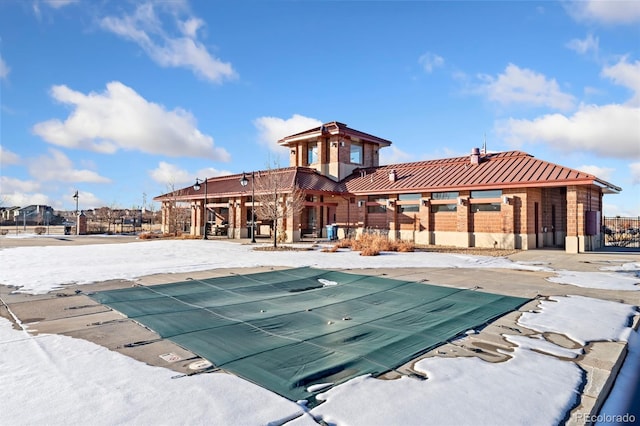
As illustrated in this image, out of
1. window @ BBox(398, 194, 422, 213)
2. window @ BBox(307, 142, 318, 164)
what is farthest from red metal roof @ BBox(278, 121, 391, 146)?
window @ BBox(398, 194, 422, 213)

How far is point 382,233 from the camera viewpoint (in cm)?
2247

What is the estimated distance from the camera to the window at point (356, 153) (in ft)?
90.4

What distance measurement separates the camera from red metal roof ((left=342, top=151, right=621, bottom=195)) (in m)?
16.6

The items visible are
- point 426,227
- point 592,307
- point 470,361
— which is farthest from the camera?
point 426,227

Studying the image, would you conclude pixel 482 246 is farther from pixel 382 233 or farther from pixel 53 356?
pixel 53 356

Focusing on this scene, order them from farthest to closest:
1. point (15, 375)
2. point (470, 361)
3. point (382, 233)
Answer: point (382, 233) < point (470, 361) < point (15, 375)

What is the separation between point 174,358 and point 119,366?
21.2 inches

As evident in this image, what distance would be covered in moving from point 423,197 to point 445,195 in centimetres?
127

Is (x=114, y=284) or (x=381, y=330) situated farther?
(x=114, y=284)

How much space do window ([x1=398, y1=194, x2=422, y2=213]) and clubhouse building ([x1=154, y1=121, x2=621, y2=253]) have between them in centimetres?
6

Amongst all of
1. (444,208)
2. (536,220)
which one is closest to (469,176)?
(444,208)

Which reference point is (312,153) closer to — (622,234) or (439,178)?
(439,178)

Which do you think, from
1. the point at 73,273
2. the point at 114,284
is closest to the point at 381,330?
the point at 114,284

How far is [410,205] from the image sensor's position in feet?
70.6
